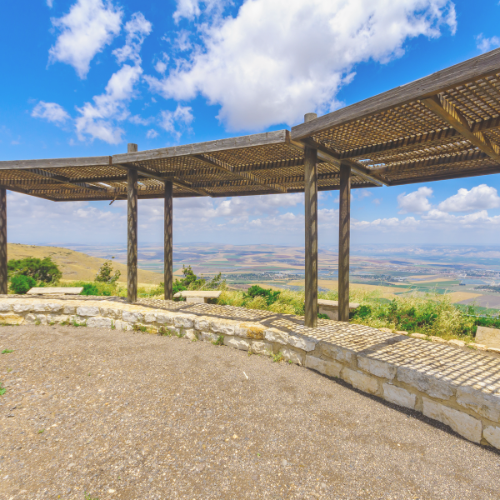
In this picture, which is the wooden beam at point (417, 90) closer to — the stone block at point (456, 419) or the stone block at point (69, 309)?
the stone block at point (456, 419)

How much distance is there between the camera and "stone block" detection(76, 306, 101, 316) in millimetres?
5660

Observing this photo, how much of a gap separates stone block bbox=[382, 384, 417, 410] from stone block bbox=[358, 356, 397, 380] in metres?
0.12

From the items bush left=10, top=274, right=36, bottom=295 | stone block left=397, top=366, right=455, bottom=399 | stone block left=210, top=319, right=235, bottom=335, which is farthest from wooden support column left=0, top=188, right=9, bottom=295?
stone block left=397, top=366, right=455, bottom=399

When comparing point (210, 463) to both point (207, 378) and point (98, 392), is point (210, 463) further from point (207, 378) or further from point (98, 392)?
point (98, 392)

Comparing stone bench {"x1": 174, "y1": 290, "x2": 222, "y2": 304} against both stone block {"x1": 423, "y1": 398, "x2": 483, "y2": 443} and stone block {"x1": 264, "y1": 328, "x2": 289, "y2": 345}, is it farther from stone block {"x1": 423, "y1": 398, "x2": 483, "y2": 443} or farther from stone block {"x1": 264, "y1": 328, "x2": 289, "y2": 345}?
stone block {"x1": 423, "y1": 398, "x2": 483, "y2": 443}

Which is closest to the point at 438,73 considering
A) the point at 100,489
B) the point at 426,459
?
the point at 426,459

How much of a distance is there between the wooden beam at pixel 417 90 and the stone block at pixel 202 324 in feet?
11.0

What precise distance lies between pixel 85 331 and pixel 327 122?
17.6ft

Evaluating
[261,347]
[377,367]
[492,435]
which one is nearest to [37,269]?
[261,347]

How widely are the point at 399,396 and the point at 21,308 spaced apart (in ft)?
22.4

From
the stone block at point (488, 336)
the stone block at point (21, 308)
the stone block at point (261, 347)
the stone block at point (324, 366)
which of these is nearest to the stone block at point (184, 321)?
the stone block at point (261, 347)

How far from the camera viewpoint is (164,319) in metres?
5.20

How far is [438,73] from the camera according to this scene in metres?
2.60

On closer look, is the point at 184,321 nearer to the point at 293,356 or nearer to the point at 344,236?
the point at 293,356
